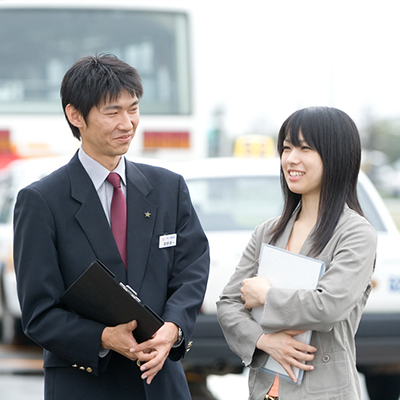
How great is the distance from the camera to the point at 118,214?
2555mm

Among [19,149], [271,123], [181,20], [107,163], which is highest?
[181,20]

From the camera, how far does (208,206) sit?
5.66 m

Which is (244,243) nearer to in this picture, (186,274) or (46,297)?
(186,274)

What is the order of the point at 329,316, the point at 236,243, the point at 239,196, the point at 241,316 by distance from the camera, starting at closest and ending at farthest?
the point at 329,316 < the point at 241,316 < the point at 236,243 < the point at 239,196

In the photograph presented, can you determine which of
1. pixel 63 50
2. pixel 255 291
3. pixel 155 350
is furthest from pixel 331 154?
pixel 63 50

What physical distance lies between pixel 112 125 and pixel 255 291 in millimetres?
739

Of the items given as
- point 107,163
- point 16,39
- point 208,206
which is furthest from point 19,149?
point 107,163

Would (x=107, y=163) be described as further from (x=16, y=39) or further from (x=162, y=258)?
(x=16, y=39)

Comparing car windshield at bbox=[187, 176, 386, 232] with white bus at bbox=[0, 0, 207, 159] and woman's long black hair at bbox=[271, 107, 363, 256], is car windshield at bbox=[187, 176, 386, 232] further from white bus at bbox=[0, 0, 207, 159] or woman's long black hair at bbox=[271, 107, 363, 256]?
white bus at bbox=[0, 0, 207, 159]

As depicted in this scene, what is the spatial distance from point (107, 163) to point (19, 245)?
427 mm

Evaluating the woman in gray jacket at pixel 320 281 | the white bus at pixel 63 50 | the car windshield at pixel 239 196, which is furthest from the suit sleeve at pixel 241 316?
the white bus at pixel 63 50

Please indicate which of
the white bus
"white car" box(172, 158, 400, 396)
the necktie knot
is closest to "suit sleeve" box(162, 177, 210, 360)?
the necktie knot

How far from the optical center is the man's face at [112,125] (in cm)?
250

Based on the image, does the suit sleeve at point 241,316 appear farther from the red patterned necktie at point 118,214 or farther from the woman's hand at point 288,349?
the red patterned necktie at point 118,214
